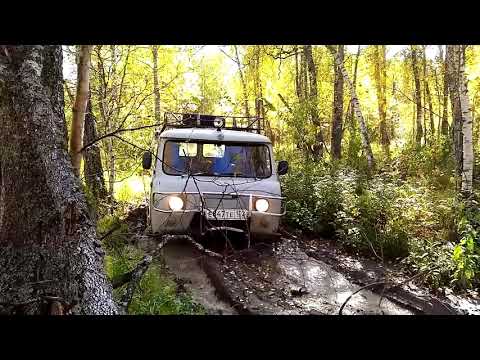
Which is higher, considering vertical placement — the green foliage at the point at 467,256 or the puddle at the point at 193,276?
the green foliage at the point at 467,256

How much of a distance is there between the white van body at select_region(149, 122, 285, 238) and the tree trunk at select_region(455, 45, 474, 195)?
8.83 ft

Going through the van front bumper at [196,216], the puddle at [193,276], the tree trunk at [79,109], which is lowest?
the puddle at [193,276]

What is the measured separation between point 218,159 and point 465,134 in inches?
149

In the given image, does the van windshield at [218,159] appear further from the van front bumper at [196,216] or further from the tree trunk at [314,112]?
the tree trunk at [314,112]

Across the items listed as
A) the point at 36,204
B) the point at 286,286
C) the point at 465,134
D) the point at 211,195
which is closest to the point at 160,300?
the point at 286,286

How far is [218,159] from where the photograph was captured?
6.77 m

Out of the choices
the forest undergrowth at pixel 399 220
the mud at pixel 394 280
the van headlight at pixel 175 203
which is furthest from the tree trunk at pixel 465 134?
the van headlight at pixel 175 203

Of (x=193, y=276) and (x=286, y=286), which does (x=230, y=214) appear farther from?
(x=286, y=286)

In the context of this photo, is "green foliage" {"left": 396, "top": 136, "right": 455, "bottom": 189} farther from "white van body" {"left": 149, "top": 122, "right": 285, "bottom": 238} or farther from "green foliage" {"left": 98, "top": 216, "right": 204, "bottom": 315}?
"green foliage" {"left": 98, "top": 216, "right": 204, "bottom": 315}

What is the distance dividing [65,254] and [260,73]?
66.1ft

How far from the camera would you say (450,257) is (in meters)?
5.21

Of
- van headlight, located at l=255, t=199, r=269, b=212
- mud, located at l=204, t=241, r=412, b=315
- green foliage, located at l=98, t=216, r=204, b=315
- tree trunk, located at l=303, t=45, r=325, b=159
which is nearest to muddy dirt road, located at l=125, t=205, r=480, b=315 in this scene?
mud, located at l=204, t=241, r=412, b=315

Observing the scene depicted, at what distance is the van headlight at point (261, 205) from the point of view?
6211mm
